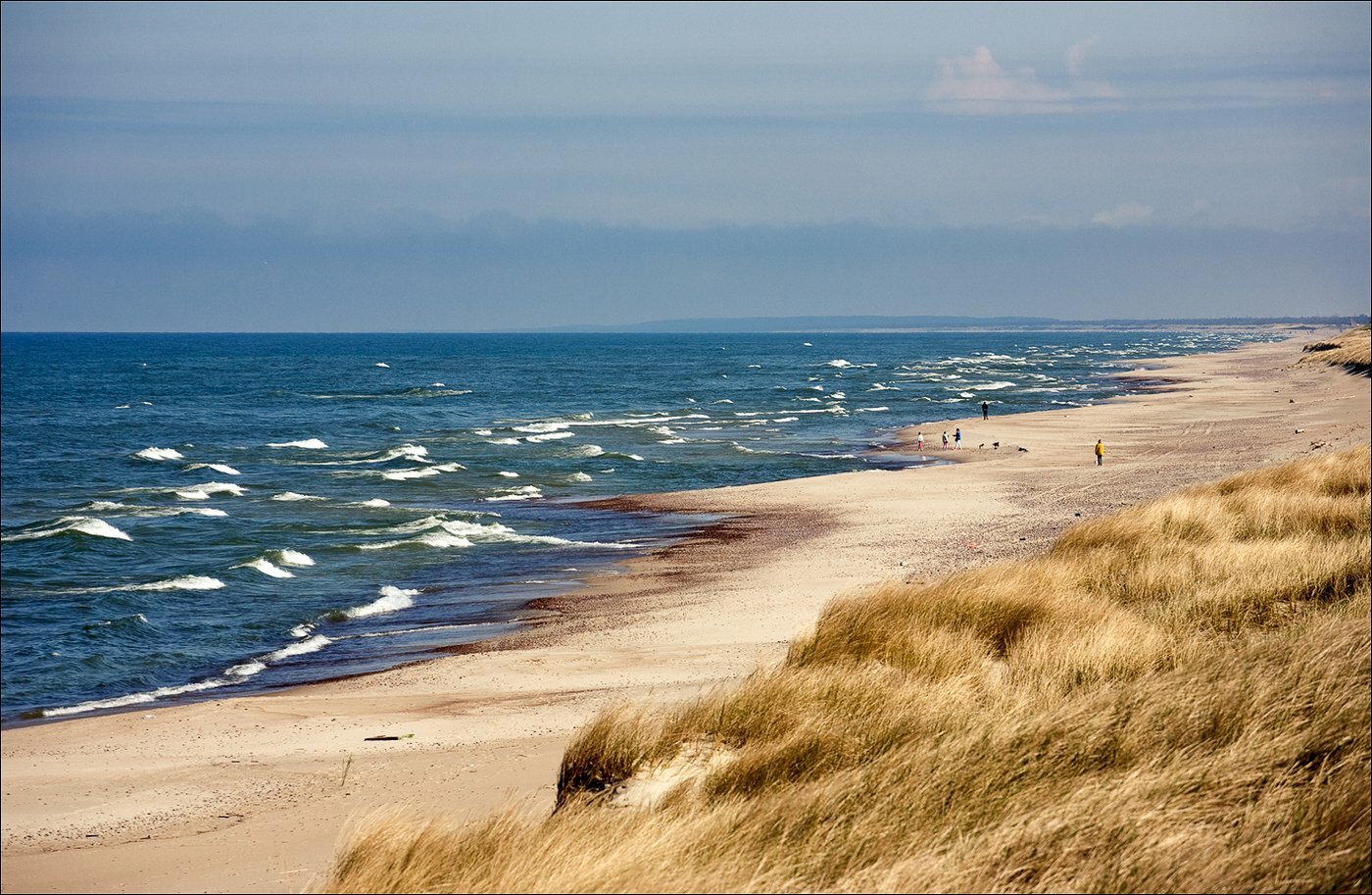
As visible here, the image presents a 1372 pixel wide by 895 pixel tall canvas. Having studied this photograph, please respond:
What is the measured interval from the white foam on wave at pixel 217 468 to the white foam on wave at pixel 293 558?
70.7ft

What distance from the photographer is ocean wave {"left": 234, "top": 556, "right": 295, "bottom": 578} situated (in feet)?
89.5

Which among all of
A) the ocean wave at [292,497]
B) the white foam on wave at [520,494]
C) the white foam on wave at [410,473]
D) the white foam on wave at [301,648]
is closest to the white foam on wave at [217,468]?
the white foam on wave at [410,473]

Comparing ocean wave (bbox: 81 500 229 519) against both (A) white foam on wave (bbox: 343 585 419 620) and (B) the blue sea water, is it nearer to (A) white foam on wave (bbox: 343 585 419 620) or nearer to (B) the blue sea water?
(B) the blue sea water

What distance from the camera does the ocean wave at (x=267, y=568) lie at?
89.5 feet

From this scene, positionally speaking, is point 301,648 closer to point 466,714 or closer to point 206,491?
point 466,714

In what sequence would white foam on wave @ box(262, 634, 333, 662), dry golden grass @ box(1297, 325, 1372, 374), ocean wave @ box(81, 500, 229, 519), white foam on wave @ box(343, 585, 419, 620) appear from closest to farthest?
white foam on wave @ box(262, 634, 333, 662), white foam on wave @ box(343, 585, 419, 620), ocean wave @ box(81, 500, 229, 519), dry golden grass @ box(1297, 325, 1372, 374)

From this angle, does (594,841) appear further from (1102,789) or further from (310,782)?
(310,782)

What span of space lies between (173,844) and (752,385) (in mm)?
107095

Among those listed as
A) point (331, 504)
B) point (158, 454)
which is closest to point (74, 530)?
point (331, 504)

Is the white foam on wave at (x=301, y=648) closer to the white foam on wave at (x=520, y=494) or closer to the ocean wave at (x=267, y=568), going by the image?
the ocean wave at (x=267, y=568)

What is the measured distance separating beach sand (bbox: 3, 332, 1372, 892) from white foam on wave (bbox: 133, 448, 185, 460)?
1091 inches

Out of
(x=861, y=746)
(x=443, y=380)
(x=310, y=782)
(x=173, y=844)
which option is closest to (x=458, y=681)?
(x=310, y=782)

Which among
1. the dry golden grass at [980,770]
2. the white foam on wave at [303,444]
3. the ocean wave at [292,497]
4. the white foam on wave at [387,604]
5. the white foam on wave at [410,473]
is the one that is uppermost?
the dry golden grass at [980,770]

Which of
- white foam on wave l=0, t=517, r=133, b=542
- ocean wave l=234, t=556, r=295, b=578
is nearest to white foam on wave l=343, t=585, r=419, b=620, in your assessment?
ocean wave l=234, t=556, r=295, b=578
